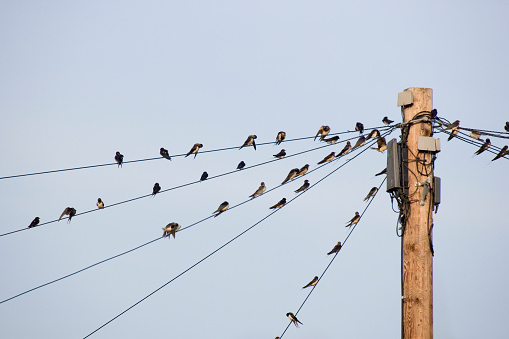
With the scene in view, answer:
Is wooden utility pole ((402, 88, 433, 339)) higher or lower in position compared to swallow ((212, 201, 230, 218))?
lower

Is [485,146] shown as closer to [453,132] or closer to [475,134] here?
[475,134]

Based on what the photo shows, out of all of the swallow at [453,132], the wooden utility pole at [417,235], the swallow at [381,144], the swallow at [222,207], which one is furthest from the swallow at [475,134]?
the swallow at [222,207]

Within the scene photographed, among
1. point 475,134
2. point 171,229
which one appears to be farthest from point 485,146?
point 171,229

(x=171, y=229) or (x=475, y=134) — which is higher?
(x=475, y=134)

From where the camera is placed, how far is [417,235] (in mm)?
9148

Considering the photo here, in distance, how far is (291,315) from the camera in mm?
15078

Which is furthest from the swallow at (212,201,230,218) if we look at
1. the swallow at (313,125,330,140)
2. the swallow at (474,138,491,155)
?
the swallow at (474,138,491,155)

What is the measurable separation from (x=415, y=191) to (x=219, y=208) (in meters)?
5.03

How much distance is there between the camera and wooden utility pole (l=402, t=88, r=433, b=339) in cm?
888

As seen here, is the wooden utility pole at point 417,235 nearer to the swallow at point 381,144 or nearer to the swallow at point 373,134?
the swallow at point 381,144

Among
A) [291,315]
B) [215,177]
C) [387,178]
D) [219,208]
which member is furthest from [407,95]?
[291,315]

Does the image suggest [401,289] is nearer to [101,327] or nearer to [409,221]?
[409,221]

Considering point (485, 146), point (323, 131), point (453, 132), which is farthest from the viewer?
point (323, 131)

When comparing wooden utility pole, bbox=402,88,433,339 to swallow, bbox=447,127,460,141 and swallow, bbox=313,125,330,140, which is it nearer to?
A: swallow, bbox=447,127,460,141
